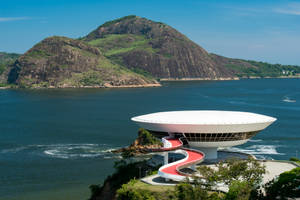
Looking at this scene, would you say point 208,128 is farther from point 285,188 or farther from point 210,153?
point 285,188

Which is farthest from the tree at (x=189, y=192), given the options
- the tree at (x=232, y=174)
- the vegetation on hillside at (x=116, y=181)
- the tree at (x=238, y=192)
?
the vegetation on hillside at (x=116, y=181)

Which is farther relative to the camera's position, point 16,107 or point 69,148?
point 16,107

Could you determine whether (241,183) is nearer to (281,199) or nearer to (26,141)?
(281,199)

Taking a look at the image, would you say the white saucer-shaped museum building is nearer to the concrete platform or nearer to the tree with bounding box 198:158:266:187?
the concrete platform

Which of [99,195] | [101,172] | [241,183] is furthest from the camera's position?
[101,172]

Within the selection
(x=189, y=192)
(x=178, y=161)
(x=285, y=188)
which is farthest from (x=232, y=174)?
(x=178, y=161)

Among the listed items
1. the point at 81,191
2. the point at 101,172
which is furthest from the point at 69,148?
the point at 81,191
